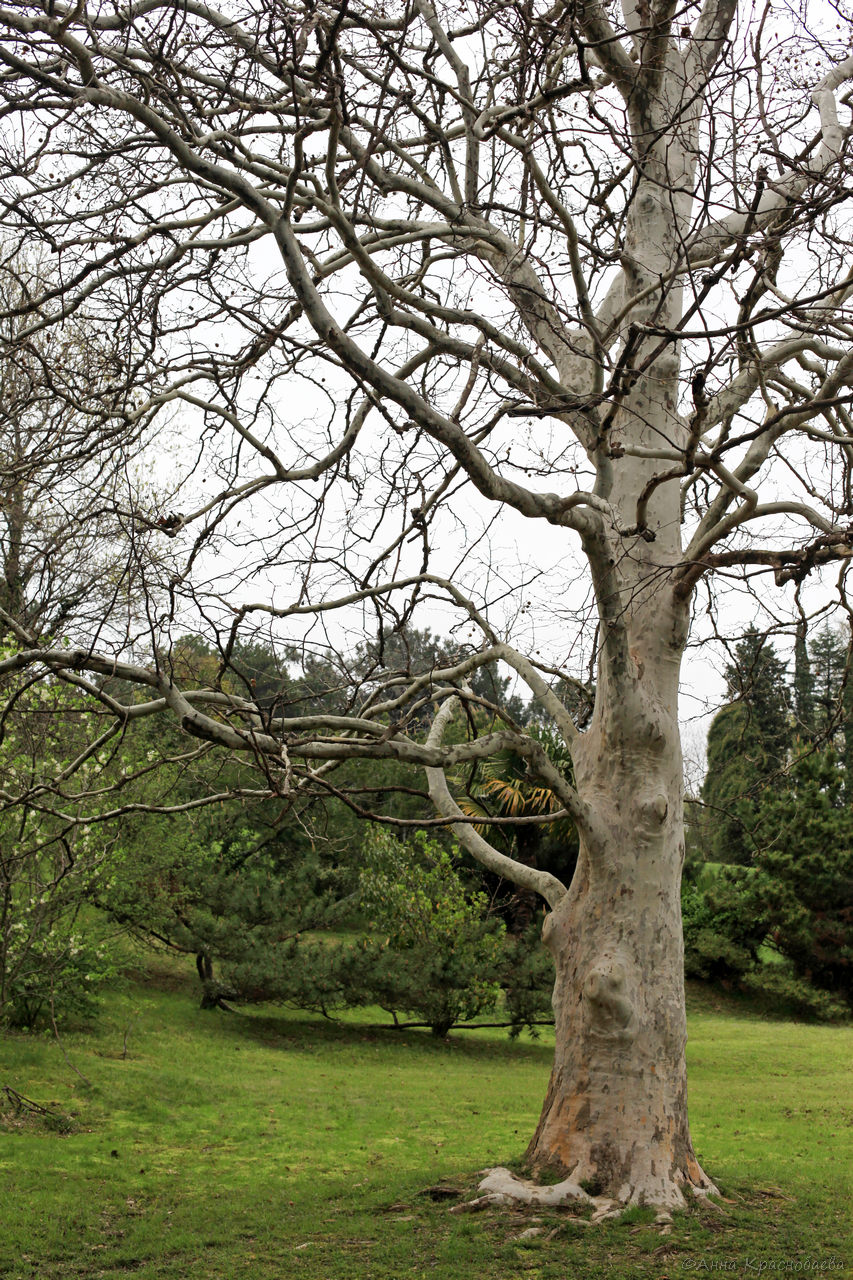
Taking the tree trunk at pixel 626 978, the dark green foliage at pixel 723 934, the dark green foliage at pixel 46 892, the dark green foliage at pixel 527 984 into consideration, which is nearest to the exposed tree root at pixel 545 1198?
the tree trunk at pixel 626 978

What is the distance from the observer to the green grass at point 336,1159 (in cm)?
605

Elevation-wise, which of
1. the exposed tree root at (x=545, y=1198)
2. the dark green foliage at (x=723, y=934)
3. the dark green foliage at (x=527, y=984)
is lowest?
the exposed tree root at (x=545, y=1198)

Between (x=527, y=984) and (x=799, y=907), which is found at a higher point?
(x=799, y=907)

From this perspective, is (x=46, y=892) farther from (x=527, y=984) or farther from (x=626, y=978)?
(x=527, y=984)

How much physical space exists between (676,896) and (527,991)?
31.1 ft

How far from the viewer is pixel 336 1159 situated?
29.7ft

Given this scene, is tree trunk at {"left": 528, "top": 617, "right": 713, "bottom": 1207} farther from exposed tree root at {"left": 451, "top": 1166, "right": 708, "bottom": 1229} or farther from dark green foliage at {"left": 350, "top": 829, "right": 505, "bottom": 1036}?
dark green foliage at {"left": 350, "top": 829, "right": 505, "bottom": 1036}

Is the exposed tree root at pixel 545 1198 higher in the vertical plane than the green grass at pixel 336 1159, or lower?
higher

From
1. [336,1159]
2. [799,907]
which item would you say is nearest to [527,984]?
[799,907]

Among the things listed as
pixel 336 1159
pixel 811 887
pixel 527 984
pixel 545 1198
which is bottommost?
pixel 336 1159

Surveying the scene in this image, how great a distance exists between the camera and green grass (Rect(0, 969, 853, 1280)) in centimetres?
605

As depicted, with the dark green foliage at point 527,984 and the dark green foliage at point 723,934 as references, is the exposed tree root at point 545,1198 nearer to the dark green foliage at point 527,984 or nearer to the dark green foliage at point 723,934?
the dark green foliage at point 527,984

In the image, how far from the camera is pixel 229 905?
15961 millimetres

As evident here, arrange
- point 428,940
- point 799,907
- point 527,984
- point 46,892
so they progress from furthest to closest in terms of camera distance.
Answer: point 799,907 < point 428,940 < point 527,984 < point 46,892
